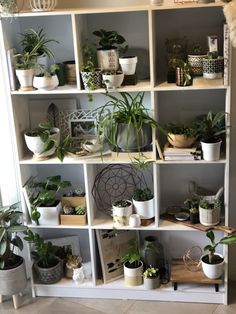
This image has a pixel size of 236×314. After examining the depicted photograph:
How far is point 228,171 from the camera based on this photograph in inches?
107

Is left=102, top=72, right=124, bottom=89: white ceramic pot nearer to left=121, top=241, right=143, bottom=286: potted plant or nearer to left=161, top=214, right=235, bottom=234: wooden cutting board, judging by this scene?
left=161, top=214, right=235, bottom=234: wooden cutting board

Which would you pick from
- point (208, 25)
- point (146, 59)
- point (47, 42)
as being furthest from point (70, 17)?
point (208, 25)

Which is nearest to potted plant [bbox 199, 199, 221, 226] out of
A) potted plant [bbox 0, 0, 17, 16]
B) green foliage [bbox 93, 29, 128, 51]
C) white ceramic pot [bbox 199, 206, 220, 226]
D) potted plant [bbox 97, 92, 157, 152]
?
white ceramic pot [bbox 199, 206, 220, 226]

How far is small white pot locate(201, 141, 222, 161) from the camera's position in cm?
265

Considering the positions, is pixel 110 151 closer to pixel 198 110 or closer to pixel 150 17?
pixel 198 110

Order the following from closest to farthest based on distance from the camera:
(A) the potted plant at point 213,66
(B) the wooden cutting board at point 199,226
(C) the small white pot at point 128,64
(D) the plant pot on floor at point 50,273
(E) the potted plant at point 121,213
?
(A) the potted plant at point 213,66 < (C) the small white pot at point 128,64 < (B) the wooden cutting board at point 199,226 < (E) the potted plant at point 121,213 < (D) the plant pot on floor at point 50,273

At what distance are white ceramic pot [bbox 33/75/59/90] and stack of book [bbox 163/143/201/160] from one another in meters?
0.68

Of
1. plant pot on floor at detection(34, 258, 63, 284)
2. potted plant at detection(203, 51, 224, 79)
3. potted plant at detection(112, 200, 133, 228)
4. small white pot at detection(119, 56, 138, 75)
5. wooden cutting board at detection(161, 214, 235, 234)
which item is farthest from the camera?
plant pot on floor at detection(34, 258, 63, 284)

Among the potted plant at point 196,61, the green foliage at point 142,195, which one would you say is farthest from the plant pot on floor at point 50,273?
the potted plant at point 196,61

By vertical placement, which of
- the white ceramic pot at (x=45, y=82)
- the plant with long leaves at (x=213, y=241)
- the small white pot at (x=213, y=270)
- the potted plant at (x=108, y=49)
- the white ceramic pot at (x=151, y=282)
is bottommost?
the white ceramic pot at (x=151, y=282)

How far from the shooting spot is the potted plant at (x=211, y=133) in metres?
2.66

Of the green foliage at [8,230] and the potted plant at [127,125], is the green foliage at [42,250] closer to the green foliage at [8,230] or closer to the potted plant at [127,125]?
the green foliage at [8,230]

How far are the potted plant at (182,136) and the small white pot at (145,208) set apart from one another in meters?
0.36

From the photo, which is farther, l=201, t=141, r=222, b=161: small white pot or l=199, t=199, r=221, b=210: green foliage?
l=199, t=199, r=221, b=210: green foliage
